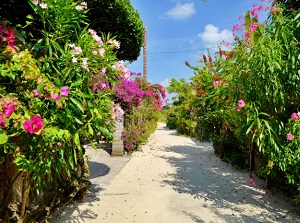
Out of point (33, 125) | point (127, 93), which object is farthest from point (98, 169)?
point (33, 125)

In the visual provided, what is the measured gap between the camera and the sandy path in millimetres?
4016

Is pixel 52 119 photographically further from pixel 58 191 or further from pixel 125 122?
pixel 125 122

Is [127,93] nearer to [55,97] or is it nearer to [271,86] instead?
[271,86]

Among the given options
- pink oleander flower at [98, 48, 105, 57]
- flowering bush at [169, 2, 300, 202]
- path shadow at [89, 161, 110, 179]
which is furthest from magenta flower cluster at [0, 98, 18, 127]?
path shadow at [89, 161, 110, 179]

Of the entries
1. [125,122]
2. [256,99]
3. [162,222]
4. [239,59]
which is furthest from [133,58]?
[125,122]

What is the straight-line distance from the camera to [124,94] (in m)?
8.98

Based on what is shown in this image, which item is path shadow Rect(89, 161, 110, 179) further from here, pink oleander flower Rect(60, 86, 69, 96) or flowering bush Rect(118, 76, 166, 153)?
pink oleander flower Rect(60, 86, 69, 96)

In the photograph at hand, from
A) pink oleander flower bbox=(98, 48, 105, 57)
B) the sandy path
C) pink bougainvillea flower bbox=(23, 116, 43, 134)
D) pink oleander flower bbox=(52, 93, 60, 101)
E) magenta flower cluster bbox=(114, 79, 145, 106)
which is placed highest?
magenta flower cluster bbox=(114, 79, 145, 106)

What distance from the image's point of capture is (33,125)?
2.01 meters

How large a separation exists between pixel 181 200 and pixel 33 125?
3467 mm

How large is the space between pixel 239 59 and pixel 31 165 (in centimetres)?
350

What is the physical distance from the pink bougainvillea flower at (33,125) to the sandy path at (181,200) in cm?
238

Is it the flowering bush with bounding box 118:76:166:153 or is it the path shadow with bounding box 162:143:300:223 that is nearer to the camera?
the path shadow with bounding box 162:143:300:223

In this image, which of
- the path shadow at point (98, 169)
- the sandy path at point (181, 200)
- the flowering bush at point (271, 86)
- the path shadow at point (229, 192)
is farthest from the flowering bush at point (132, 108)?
the flowering bush at point (271, 86)
